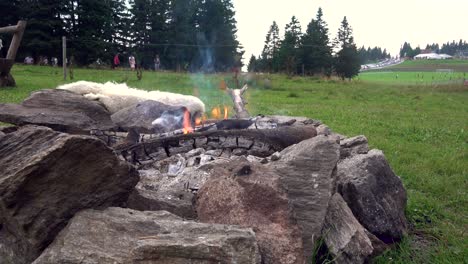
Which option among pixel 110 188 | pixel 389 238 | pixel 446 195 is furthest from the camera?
pixel 446 195

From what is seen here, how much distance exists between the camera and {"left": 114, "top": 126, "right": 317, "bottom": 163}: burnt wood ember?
4.09m

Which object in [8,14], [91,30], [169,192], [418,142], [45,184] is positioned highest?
[8,14]

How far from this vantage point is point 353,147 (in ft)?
15.8

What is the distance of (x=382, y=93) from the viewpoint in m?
20.1

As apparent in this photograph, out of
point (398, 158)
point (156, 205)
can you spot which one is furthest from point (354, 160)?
point (398, 158)

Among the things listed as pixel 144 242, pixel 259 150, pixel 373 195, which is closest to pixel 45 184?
pixel 144 242

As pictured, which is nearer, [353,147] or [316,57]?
[353,147]

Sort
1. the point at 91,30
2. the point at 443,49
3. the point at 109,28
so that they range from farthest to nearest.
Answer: the point at 443,49 < the point at 109,28 < the point at 91,30

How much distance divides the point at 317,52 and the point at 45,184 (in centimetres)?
4076

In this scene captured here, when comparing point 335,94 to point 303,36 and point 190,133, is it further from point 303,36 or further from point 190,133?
point 303,36

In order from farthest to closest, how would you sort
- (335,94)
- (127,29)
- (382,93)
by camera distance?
(127,29) → (382,93) → (335,94)

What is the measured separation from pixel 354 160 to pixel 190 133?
1537 mm

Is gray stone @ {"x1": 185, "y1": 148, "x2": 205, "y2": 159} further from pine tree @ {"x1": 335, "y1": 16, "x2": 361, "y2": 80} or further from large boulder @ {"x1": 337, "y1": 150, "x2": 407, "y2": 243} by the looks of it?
pine tree @ {"x1": 335, "y1": 16, "x2": 361, "y2": 80}

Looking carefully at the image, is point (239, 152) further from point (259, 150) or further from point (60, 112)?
point (60, 112)
